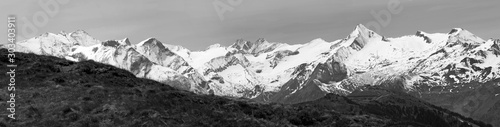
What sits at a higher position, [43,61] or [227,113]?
[43,61]

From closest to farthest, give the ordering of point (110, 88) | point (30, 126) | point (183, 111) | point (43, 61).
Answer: point (30, 126)
point (183, 111)
point (110, 88)
point (43, 61)

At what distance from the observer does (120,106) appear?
43.2m

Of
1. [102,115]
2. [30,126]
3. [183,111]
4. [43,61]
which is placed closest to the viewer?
[30,126]

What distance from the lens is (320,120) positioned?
153ft

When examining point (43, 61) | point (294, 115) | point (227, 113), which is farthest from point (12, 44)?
point (294, 115)

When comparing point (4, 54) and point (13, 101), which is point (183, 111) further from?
point (4, 54)

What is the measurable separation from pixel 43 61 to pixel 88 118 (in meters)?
17.6

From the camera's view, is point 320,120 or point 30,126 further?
point 320,120

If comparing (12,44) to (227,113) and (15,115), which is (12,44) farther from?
(227,113)

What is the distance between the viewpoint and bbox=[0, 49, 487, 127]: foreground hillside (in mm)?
40812

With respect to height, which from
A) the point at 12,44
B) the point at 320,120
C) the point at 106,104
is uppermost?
the point at 12,44

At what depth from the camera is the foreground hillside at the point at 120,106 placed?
40.8 m

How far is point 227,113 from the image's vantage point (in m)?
45.7

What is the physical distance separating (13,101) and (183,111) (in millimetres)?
12524
